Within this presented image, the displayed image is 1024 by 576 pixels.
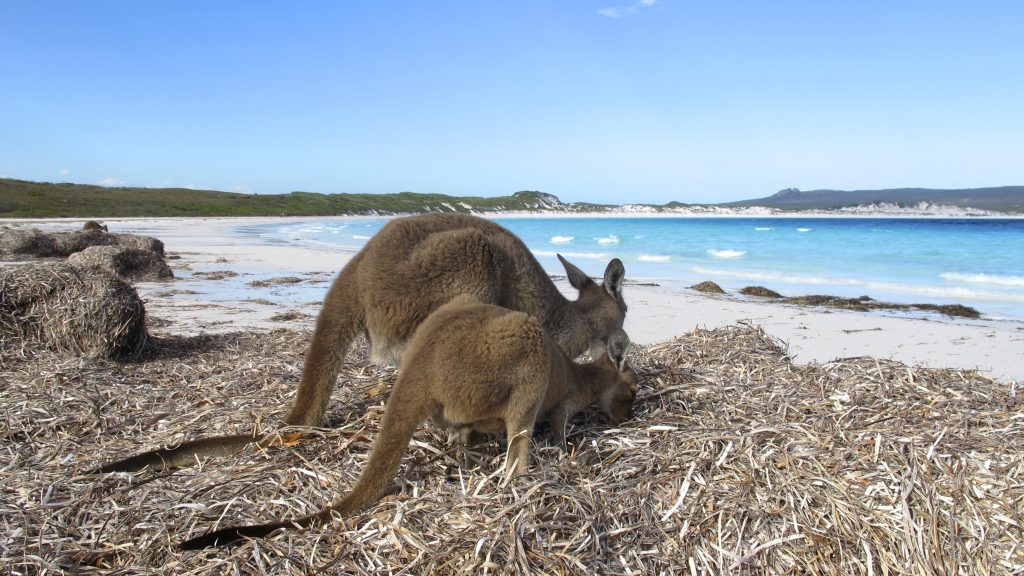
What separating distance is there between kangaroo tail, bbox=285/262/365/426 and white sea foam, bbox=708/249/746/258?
2817 centimetres

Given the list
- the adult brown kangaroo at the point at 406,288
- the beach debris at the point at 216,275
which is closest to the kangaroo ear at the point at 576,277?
the adult brown kangaroo at the point at 406,288

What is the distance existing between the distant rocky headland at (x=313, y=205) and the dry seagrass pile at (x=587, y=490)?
49.9m

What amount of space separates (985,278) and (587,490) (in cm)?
2258

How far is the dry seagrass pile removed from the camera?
247 centimetres

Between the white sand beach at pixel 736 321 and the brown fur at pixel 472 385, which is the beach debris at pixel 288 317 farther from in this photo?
the brown fur at pixel 472 385

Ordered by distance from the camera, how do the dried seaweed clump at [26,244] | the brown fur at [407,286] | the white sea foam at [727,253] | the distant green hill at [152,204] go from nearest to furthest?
the brown fur at [407,286] → the dried seaweed clump at [26,244] → the white sea foam at [727,253] → the distant green hill at [152,204]

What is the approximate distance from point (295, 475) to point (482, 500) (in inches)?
35.4

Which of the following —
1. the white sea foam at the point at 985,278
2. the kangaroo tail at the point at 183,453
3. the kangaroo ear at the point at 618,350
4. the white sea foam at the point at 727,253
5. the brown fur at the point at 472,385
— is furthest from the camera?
the white sea foam at the point at 727,253

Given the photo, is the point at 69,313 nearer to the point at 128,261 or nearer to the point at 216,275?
the point at 128,261

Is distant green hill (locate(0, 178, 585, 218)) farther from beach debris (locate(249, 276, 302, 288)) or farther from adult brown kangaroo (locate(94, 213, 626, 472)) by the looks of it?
adult brown kangaroo (locate(94, 213, 626, 472))

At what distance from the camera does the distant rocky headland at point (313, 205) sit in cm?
5476

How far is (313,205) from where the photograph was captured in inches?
3339

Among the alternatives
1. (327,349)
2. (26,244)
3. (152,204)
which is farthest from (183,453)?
(152,204)

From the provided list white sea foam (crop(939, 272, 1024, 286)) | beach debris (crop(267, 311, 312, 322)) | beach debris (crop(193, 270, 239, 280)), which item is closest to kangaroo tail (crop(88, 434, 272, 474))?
beach debris (crop(267, 311, 312, 322))
